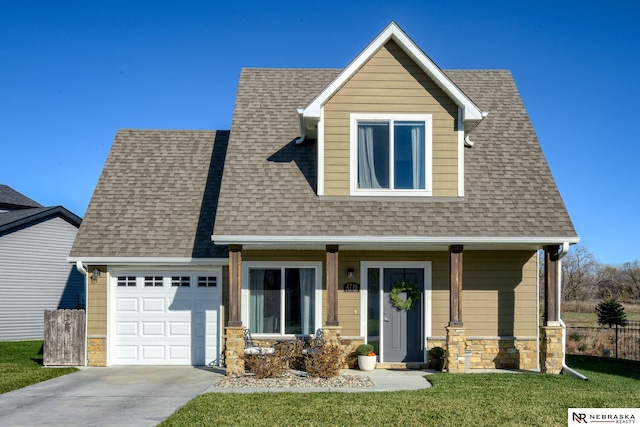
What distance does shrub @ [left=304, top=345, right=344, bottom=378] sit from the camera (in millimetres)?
11953

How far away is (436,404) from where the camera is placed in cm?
950

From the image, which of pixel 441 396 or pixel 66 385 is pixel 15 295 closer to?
pixel 66 385

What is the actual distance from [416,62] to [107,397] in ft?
30.2

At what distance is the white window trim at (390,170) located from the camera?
545 inches

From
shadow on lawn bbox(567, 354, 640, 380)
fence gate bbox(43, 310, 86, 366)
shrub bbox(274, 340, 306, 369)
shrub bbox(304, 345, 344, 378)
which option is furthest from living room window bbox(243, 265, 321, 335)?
shadow on lawn bbox(567, 354, 640, 380)

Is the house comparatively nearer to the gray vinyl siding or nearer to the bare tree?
the gray vinyl siding

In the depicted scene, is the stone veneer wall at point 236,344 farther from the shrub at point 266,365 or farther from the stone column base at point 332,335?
the shrub at point 266,365

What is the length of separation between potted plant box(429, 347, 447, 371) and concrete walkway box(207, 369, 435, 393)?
0.84ft

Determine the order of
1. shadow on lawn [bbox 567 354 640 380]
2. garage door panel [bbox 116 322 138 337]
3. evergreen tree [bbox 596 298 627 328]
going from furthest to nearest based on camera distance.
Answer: evergreen tree [bbox 596 298 627 328]
garage door panel [bbox 116 322 138 337]
shadow on lawn [bbox 567 354 640 380]

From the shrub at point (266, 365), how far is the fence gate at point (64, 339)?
14.7 feet

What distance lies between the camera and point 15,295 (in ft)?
72.2

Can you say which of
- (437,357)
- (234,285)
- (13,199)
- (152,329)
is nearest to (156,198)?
(152,329)

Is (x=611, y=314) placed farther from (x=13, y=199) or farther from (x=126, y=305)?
(x=13, y=199)

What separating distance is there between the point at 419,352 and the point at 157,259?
6232 millimetres
